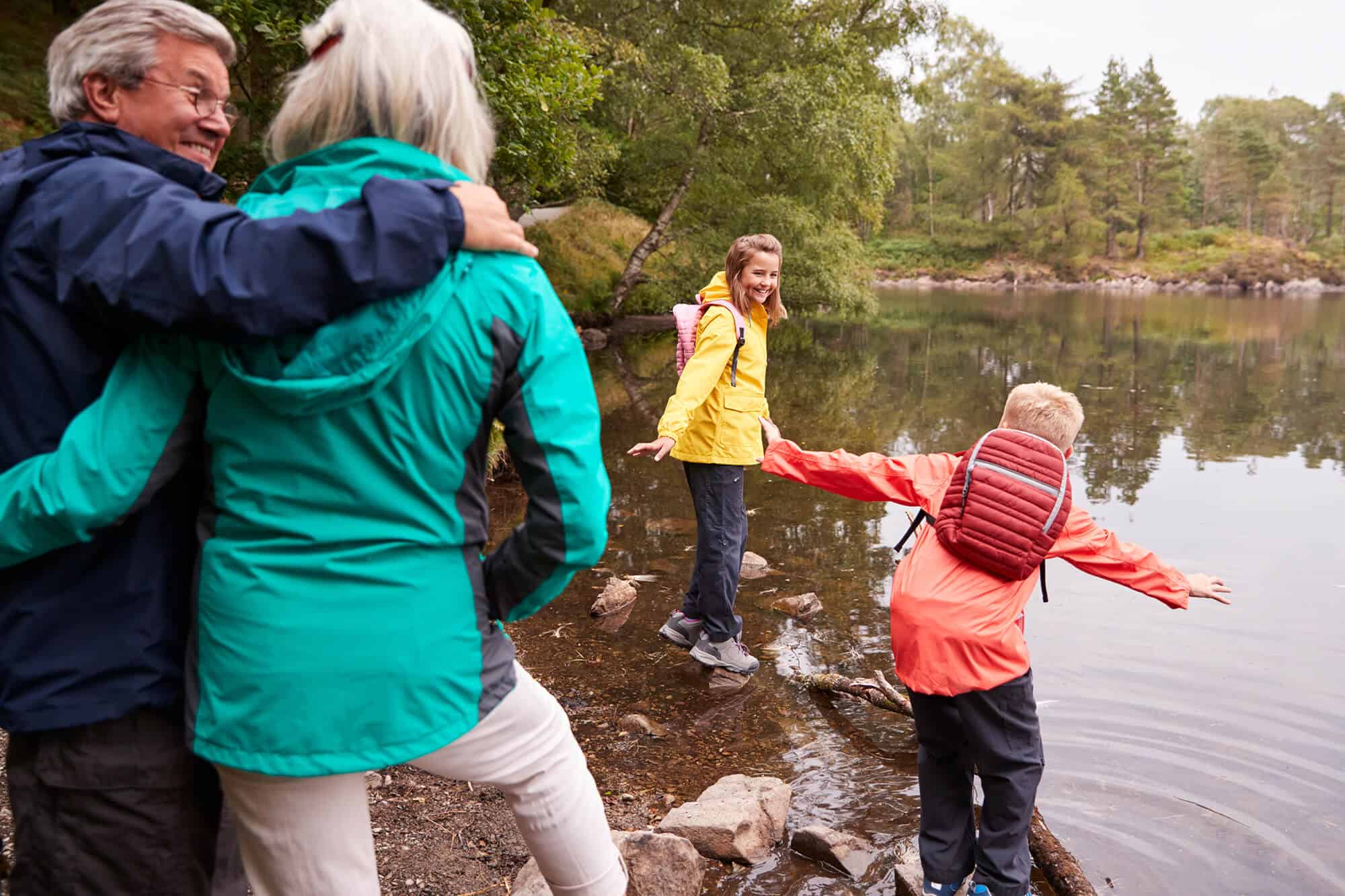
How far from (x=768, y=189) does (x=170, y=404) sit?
71.2 feet

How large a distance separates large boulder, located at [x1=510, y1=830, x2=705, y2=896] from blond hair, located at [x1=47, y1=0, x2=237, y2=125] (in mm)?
2362

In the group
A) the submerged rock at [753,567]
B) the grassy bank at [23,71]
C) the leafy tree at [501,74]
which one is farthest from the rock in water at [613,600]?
the grassy bank at [23,71]

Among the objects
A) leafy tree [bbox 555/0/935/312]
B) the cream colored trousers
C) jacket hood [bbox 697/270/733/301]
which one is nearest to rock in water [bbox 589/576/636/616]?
jacket hood [bbox 697/270/733/301]

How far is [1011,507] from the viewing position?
3.07m

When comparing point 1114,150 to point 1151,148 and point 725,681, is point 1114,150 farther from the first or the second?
point 725,681

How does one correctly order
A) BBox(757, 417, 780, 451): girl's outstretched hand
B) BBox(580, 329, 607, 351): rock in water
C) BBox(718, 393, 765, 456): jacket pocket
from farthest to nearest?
BBox(580, 329, 607, 351): rock in water → BBox(718, 393, 765, 456): jacket pocket → BBox(757, 417, 780, 451): girl's outstretched hand

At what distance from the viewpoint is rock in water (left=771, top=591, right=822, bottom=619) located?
6164 mm

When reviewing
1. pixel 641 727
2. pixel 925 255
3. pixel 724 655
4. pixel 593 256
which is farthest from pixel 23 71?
pixel 925 255

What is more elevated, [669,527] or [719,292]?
[719,292]

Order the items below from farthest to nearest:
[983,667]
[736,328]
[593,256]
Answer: [593,256] < [736,328] < [983,667]

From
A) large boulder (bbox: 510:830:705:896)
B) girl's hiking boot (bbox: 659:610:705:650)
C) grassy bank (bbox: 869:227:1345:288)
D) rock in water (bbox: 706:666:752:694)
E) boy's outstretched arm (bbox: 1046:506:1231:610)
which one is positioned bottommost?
grassy bank (bbox: 869:227:1345:288)

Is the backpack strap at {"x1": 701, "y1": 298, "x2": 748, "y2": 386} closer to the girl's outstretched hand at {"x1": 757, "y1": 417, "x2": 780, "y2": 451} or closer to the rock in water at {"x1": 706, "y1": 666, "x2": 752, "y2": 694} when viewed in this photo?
the girl's outstretched hand at {"x1": 757, "y1": 417, "x2": 780, "y2": 451}

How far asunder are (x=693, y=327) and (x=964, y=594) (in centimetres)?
242

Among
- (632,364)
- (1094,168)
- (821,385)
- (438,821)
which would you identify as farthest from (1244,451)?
(1094,168)
